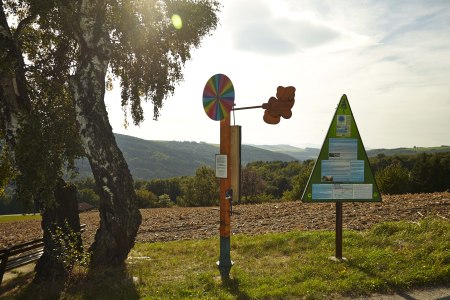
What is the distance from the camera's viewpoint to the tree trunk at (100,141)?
28.0 ft

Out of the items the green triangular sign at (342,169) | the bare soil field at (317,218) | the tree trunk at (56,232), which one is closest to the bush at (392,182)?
the bare soil field at (317,218)

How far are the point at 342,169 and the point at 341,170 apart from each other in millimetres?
31

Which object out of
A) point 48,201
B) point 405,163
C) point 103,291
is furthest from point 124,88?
point 405,163

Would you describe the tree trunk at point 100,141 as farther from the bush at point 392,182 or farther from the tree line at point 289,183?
the bush at point 392,182

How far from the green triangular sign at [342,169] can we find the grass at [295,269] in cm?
133

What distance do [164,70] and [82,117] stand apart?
3598 millimetres

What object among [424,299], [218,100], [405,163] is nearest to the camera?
[424,299]

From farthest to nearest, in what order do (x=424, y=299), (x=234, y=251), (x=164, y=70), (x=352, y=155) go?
(x=164, y=70) < (x=234, y=251) < (x=352, y=155) < (x=424, y=299)

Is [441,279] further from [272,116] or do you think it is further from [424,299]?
[272,116]

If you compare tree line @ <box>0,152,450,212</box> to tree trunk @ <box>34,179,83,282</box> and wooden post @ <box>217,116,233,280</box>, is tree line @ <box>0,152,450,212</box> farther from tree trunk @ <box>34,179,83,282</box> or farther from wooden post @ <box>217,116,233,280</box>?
wooden post @ <box>217,116,233,280</box>

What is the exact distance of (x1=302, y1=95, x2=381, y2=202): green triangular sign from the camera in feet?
24.6

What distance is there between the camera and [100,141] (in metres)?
8.56

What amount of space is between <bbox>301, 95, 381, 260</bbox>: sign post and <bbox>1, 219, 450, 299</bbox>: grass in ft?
3.15

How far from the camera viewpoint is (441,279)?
20.1 ft
